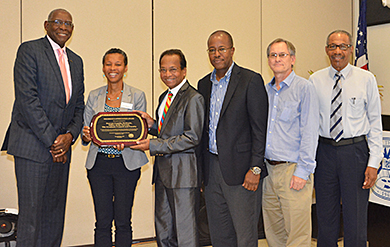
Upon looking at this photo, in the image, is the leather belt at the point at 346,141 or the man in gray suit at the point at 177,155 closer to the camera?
the man in gray suit at the point at 177,155

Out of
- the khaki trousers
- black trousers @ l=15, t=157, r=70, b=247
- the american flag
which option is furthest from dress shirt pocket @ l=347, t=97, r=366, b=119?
black trousers @ l=15, t=157, r=70, b=247

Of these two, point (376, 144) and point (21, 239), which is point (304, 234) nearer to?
point (376, 144)

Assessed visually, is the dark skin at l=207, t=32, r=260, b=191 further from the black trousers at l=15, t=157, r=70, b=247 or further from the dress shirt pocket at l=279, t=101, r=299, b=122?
the black trousers at l=15, t=157, r=70, b=247

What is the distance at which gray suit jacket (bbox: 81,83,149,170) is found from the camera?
278cm

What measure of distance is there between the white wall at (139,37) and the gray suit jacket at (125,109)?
1345 mm

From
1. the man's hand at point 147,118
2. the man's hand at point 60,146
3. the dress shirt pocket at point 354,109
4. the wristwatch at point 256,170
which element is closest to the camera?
the wristwatch at point 256,170

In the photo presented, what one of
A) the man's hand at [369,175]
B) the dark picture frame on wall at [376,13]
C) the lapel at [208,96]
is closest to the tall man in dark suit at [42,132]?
the lapel at [208,96]

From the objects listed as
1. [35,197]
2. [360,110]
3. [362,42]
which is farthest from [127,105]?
[362,42]

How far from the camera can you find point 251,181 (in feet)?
8.25

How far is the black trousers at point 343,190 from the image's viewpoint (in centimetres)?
279

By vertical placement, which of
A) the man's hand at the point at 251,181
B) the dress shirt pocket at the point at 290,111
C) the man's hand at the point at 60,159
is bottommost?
the man's hand at the point at 251,181

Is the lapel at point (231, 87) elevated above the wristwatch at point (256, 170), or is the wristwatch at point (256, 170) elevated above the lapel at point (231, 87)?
the lapel at point (231, 87)

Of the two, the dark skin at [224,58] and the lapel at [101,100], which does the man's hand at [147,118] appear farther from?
the dark skin at [224,58]

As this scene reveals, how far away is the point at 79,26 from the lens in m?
4.05
